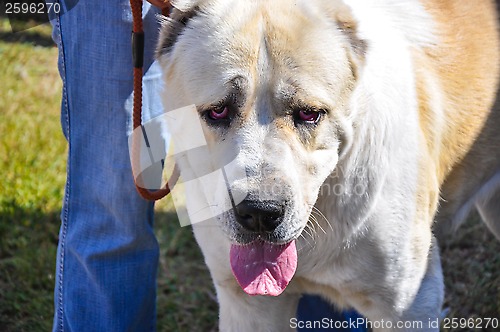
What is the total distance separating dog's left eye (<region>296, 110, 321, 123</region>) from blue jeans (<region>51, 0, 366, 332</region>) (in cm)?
68

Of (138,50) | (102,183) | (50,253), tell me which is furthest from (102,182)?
(50,253)

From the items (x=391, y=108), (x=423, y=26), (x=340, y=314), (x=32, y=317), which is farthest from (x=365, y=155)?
(x=32, y=317)

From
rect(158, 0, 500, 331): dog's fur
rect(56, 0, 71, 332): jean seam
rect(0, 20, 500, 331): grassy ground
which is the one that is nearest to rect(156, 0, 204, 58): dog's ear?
rect(158, 0, 500, 331): dog's fur

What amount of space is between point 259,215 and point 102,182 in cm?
78

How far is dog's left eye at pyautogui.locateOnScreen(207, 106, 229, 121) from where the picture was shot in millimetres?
2303

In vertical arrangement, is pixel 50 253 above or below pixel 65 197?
below

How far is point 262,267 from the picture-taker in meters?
2.37

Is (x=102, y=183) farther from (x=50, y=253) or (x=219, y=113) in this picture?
(x=50, y=253)

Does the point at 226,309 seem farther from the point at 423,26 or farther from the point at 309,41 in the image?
the point at 423,26

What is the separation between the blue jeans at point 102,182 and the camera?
2.64 meters

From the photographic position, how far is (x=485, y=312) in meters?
3.56

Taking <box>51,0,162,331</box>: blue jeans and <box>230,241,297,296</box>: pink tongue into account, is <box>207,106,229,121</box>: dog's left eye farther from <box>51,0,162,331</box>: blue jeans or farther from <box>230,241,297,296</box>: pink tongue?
<box>51,0,162,331</box>: blue jeans

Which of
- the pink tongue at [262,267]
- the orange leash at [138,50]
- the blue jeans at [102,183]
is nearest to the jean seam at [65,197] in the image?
the blue jeans at [102,183]

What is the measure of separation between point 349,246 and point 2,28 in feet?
15.9
